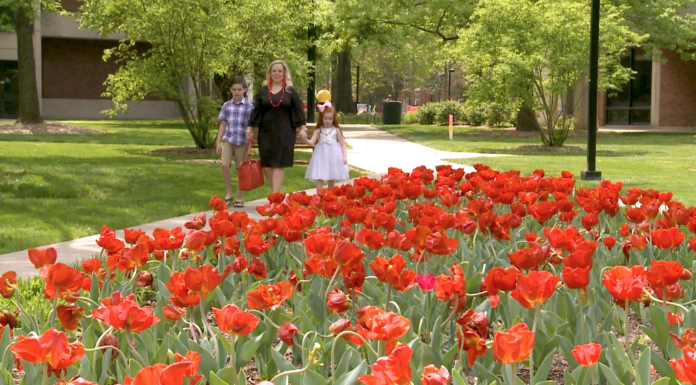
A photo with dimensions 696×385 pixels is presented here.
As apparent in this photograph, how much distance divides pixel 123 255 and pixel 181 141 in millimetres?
21219

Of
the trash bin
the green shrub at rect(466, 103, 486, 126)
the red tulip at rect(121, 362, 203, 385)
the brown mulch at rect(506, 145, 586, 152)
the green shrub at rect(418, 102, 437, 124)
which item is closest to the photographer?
the red tulip at rect(121, 362, 203, 385)

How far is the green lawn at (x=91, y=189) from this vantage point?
841cm

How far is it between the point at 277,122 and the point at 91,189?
3.19 metres

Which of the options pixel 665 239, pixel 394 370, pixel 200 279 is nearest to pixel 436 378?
pixel 394 370

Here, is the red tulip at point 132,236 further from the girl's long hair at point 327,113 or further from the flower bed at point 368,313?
the girl's long hair at point 327,113

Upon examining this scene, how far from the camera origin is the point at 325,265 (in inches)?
132

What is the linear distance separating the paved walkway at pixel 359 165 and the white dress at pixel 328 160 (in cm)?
79

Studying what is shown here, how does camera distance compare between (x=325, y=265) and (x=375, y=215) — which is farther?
(x=375, y=215)

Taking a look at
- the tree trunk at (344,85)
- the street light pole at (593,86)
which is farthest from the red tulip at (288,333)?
the tree trunk at (344,85)

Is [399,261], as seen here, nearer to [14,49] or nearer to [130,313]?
[130,313]

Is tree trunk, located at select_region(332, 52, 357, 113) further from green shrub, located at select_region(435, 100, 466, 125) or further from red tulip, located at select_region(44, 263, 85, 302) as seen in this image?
red tulip, located at select_region(44, 263, 85, 302)

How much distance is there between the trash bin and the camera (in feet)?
153

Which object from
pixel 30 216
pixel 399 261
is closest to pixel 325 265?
pixel 399 261

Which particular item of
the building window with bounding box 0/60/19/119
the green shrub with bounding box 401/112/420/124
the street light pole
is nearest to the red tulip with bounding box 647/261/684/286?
the street light pole
